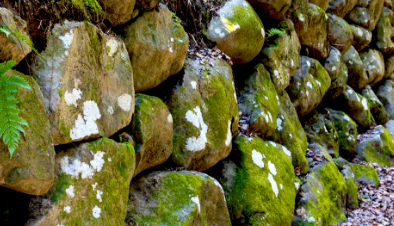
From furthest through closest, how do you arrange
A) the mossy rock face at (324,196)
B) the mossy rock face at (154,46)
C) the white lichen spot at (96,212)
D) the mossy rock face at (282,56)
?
the mossy rock face at (282,56) < the mossy rock face at (324,196) < the mossy rock face at (154,46) < the white lichen spot at (96,212)

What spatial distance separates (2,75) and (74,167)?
1.04 m

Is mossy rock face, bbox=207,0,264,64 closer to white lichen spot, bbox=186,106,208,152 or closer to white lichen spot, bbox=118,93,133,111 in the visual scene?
white lichen spot, bbox=186,106,208,152

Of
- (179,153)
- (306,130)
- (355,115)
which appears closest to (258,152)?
(179,153)

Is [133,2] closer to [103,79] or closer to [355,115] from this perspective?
[103,79]

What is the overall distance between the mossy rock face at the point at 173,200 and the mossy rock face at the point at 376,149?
22.3ft

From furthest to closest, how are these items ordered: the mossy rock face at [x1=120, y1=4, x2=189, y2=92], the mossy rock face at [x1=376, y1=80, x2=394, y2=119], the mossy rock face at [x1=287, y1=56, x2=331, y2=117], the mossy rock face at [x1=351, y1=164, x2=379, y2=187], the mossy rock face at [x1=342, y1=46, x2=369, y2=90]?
the mossy rock face at [x1=376, y1=80, x2=394, y2=119] → the mossy rock face at [x1=342, y1=46, x2=369, y2=90] → the mossy rock face at [x1=287, y1=56, x2=331, y2=117] → the mossy rock face at [x1=351, y1=164, x2=379, y2=187] → the mossy rock face at [x1=120, y1=4, x2=189, y2=92]

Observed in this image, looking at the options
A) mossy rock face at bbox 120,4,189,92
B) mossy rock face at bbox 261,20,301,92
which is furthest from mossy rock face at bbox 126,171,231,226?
mossy rock face at bbox 261,20,301,92

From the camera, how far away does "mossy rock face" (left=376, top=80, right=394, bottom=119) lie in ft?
43.8

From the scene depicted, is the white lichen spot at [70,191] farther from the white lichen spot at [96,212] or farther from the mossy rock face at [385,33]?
the mossy rock face at [385,33]

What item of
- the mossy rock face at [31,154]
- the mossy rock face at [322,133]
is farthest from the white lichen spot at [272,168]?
the mossy rock face at [31,154]

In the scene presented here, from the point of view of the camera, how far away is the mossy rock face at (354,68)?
11414mm

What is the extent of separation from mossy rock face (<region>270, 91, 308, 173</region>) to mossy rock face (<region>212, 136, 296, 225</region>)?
0.89 m

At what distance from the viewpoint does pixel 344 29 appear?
1078 centimetres

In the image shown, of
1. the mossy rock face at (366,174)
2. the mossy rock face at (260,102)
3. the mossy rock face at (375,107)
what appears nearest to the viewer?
the mossy rock face at (260,102)
